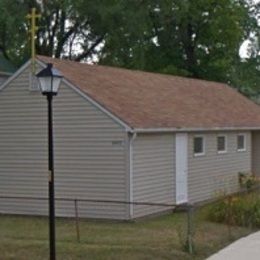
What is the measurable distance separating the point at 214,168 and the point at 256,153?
19.1ft

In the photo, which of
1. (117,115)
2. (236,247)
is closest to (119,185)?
(117,115)

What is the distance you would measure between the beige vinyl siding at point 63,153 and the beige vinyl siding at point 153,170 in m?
0.44

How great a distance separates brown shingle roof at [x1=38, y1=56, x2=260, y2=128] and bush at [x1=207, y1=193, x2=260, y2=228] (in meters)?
3.01

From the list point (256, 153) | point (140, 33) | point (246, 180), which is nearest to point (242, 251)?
point (246, 180)

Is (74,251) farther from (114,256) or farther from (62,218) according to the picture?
(62,218)

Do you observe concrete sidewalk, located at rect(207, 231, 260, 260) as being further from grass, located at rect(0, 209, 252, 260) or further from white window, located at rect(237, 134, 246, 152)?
white window, located at rect(237, 134, 246, 152)

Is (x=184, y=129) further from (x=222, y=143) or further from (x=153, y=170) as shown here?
(x=222, y=143)

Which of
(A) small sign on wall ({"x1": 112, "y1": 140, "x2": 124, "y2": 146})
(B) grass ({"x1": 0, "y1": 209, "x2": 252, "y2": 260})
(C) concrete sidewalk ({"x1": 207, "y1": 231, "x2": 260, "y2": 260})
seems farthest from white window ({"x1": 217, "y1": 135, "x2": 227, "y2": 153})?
(C) concrete sidewalk ({"x1": 207, "y1": 231, "x2": 260, "y2": 260})

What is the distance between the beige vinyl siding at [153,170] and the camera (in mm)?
18484

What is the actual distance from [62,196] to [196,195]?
474 cm

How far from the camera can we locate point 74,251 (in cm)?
1258

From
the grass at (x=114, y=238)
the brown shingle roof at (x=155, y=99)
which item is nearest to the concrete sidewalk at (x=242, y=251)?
the grass at (x=114, y=238)

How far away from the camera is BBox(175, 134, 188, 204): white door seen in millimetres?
20719

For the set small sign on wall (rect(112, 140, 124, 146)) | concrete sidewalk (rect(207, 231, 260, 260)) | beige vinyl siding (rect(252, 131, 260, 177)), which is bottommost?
concrete sidewalk (rect(207, 231, 260, 260))
